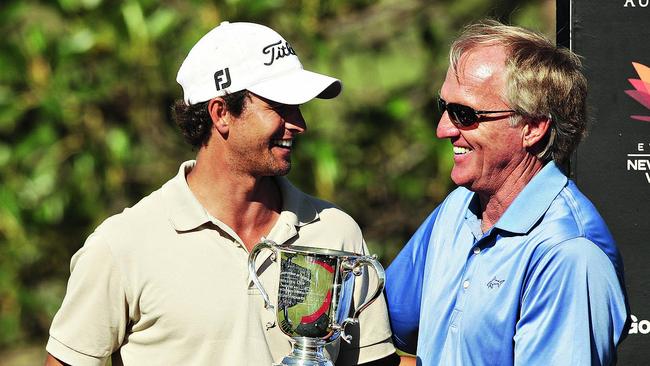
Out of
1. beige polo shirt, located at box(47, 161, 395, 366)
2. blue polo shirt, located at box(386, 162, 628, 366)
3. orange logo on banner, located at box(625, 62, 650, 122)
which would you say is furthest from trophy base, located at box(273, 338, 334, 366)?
orange logo on banner, located at box(625, 62, 650, 122)

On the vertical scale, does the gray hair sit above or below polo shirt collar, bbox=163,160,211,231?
above

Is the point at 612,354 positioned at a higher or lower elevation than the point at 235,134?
lower

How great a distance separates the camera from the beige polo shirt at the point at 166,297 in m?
3.20

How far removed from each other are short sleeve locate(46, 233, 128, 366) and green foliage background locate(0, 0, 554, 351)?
320cm

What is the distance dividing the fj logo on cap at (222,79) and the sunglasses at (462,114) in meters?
0.61

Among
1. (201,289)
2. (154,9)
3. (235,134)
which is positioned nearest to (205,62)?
(235,134)

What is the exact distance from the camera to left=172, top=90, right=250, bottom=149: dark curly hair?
3359 mm

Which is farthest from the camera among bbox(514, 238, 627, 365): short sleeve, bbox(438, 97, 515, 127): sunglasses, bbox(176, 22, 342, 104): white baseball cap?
bbox(176, 22, 342, 104): white baseball cap

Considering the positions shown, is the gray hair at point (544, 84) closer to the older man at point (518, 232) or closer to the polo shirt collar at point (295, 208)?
the older man at point (518, 232)

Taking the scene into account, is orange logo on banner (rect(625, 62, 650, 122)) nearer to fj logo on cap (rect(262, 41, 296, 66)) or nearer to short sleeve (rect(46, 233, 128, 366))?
fj logo on cap (rect(262, 41, 296, 66))

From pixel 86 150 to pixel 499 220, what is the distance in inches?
148

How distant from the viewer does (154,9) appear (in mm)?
6465

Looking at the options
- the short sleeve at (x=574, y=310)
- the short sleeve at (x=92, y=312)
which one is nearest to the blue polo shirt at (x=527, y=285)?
the short sleeve at (x=574, y=310)

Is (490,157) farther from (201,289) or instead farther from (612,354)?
(201,289)
